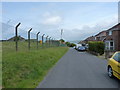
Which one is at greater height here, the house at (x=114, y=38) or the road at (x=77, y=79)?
the house at (x=114, y=38)

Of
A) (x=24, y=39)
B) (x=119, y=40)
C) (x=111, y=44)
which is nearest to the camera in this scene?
(x=24, y=39)

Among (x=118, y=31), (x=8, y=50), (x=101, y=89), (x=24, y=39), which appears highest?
(x=118, y=31)

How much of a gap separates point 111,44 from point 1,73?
27.7 meters

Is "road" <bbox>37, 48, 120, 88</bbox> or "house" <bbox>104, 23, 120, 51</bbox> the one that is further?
"house" <bbox>104, 23, 120, 51</bbox>

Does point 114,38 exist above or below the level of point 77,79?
above

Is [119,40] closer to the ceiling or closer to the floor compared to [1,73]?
closer to the ceiling

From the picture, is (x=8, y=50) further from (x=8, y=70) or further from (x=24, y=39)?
(x=8, y=70)

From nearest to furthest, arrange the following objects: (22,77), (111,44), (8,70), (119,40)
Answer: (22,77) → (8,70) → (119,40) → (111,44)

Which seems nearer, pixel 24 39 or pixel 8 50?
pixel 8 50

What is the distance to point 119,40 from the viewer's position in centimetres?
2606

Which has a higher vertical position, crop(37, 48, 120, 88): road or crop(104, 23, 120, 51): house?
crop(104, 23, 120, 51): house

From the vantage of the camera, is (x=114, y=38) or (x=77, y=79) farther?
(x=114, y=38)

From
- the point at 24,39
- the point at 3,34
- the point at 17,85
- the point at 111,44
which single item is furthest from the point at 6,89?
the point at 111,44

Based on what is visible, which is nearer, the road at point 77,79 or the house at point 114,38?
the road at point 77,79
